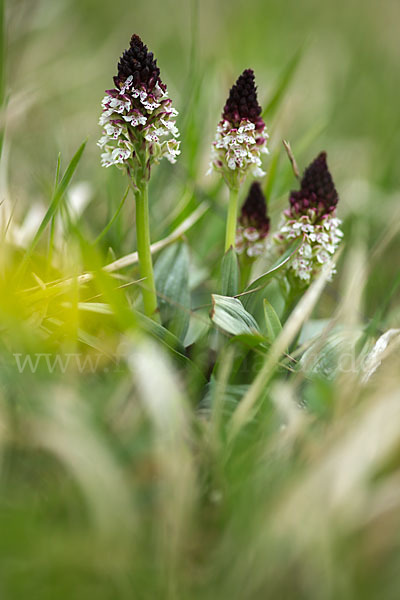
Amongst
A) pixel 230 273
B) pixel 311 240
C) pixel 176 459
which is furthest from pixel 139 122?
pixel 176 459

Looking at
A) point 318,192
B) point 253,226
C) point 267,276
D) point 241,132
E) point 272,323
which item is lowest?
point 272,323

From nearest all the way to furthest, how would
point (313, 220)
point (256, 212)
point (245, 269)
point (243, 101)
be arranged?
point (243, 101)
point (313, 220)
point (256, 212)
point (245, 269)

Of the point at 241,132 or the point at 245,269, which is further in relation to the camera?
the point at 245,269

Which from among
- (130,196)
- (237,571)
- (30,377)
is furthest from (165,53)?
(237,571)

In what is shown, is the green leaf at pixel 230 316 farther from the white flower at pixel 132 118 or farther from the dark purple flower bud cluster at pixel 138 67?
the dark purple flower bud cluster at pixel 138 67

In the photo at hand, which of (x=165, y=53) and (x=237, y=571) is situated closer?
(x=237, y=571)

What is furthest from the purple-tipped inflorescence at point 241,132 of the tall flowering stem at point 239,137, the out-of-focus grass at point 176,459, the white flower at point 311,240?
the out-of-focus grass at point 176,459

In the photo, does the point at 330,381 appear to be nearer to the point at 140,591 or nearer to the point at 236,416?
the point at 236,416

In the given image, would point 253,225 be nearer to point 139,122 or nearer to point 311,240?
point 311,240
